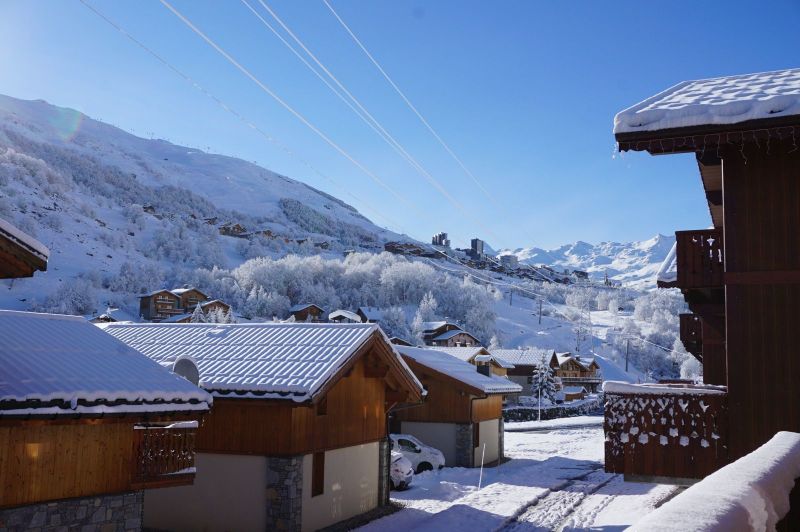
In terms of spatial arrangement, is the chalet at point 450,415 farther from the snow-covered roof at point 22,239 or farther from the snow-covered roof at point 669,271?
the snow-covered roof at point 22,239

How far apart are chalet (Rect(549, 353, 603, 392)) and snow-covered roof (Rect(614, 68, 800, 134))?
228 ft

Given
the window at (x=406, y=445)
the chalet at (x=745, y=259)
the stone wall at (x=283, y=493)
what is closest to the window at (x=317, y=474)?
the stone wall at (x=283, y=493)

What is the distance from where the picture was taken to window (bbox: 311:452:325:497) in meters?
17.3

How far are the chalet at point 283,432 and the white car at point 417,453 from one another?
7396 millimetres

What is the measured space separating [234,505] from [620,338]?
426 ft

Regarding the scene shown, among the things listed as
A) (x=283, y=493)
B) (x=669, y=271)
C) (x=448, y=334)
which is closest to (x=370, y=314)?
(x=448, y=334)

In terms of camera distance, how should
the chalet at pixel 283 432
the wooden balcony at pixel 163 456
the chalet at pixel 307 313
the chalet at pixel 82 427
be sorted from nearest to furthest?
1. the chalet at pixel 82 427
2. the wooden balcony at pixel 163 456
3. the chalet at pixel 283 432
4. the chalet at pixel 307 313

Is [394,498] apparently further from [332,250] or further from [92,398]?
[332,250]

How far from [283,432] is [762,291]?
35.5ft

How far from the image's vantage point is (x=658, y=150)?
37.8 ft

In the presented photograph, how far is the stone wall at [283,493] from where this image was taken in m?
16.0

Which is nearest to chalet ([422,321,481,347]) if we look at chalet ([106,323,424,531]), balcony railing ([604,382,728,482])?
chalet ([106,323,424,531])

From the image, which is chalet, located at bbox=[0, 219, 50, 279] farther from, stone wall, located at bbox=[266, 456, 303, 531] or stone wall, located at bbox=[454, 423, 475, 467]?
stone wall, located at bbox=[454, 423, 475, 467]

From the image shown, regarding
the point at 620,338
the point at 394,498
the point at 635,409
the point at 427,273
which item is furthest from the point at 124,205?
the point at 635,409
